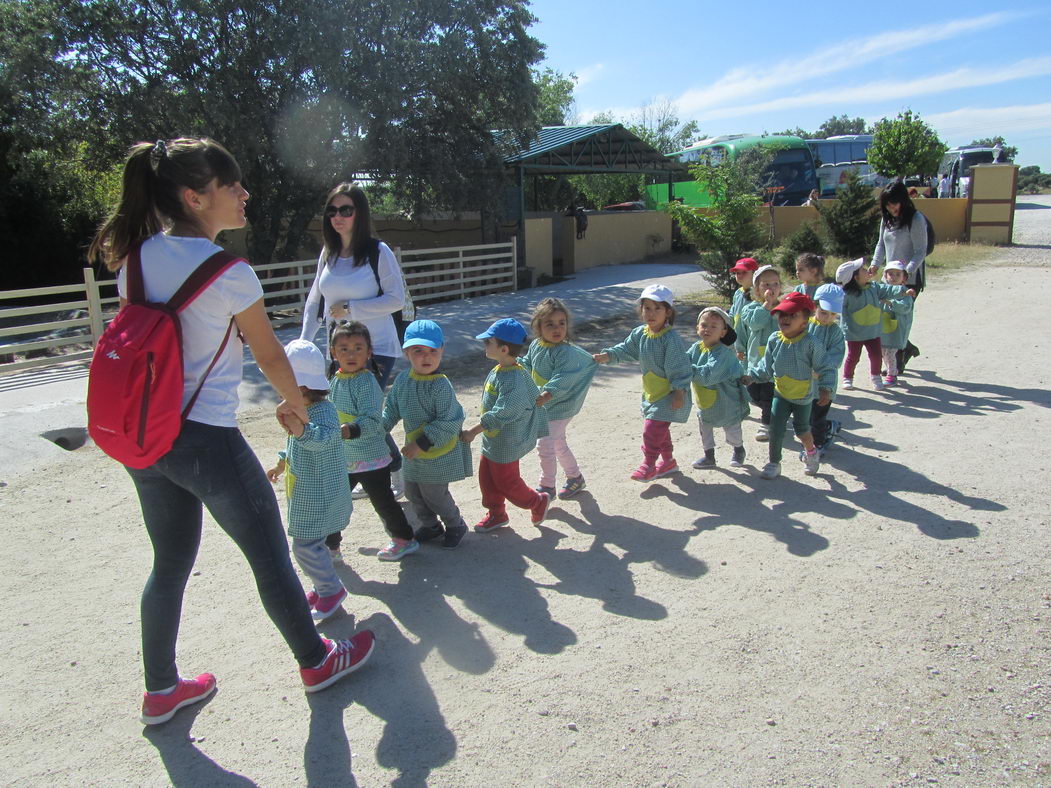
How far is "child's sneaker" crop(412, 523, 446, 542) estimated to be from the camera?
4.12 meters

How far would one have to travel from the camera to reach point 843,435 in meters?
5.79

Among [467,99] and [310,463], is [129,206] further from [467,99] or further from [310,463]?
[467,99]

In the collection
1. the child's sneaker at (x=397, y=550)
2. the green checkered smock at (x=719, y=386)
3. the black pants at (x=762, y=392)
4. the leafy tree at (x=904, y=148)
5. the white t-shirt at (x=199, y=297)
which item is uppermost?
the leafy tree at (x=904, y=148)

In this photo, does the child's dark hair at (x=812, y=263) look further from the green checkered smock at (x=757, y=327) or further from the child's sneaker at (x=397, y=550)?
the child's sneaker at (x=397, y=550)

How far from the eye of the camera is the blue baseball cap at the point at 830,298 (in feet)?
16.8

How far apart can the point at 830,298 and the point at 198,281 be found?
412 cm

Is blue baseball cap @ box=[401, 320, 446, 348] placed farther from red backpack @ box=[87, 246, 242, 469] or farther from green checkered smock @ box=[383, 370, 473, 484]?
red backpack @ box=[87, 246, 242, 469]

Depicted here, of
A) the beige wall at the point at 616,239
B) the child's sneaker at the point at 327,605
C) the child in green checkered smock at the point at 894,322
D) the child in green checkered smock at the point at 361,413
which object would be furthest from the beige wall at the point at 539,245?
the child's sneaker at the point at 327,605

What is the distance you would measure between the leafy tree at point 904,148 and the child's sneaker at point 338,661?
28.3 m

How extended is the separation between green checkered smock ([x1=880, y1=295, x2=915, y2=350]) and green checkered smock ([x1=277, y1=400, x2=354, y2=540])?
5466mm

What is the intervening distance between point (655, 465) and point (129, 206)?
11.4ft

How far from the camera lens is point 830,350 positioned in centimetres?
513

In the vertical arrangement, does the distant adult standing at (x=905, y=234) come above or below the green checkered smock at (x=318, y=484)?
above

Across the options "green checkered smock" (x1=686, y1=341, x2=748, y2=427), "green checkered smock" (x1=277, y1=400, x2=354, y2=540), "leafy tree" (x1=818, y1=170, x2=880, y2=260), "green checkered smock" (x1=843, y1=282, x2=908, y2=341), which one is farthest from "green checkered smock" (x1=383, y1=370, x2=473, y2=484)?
"leafy tree" (x1=818, y1=170, x2=880, y2=260)
